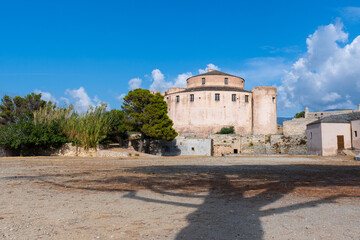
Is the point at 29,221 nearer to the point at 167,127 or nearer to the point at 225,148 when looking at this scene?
the point at 167,127

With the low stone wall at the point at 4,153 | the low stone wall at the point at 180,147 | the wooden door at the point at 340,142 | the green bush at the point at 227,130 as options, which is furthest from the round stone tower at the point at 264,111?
the low stone wall at the point at 4,153

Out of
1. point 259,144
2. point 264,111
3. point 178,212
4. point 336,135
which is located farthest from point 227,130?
point 178,212

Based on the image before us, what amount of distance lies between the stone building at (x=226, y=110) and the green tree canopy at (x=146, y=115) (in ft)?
47.3

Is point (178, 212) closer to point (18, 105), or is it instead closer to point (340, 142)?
point (340, 142)

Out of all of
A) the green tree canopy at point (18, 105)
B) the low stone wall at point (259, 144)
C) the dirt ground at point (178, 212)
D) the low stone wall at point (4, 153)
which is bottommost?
the dirt ground at point (178, 212)

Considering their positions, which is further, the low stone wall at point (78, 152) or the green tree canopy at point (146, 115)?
the green tree canopy at point (146, 115)

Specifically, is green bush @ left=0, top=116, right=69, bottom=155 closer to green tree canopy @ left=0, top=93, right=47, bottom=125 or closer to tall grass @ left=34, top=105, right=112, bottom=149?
tall grass @ left=34, top=105, right=112, bottom=149

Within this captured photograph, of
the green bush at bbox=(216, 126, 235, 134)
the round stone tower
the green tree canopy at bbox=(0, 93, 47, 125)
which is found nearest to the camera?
the green tree canopy at bbox=(0, 93, 47, 125)

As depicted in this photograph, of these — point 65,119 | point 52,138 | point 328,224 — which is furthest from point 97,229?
point 65,119

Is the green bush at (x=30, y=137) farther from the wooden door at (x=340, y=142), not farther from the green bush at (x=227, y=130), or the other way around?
the wooden door at (x=340, y=142)

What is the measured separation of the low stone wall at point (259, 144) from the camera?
34.0 m

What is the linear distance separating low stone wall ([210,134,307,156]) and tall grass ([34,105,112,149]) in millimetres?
16950

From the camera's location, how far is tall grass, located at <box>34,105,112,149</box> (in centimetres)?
2381

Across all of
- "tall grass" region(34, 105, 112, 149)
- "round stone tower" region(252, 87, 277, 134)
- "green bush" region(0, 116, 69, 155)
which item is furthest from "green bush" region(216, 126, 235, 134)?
"green bush" region(0, 116, 69, 155)
